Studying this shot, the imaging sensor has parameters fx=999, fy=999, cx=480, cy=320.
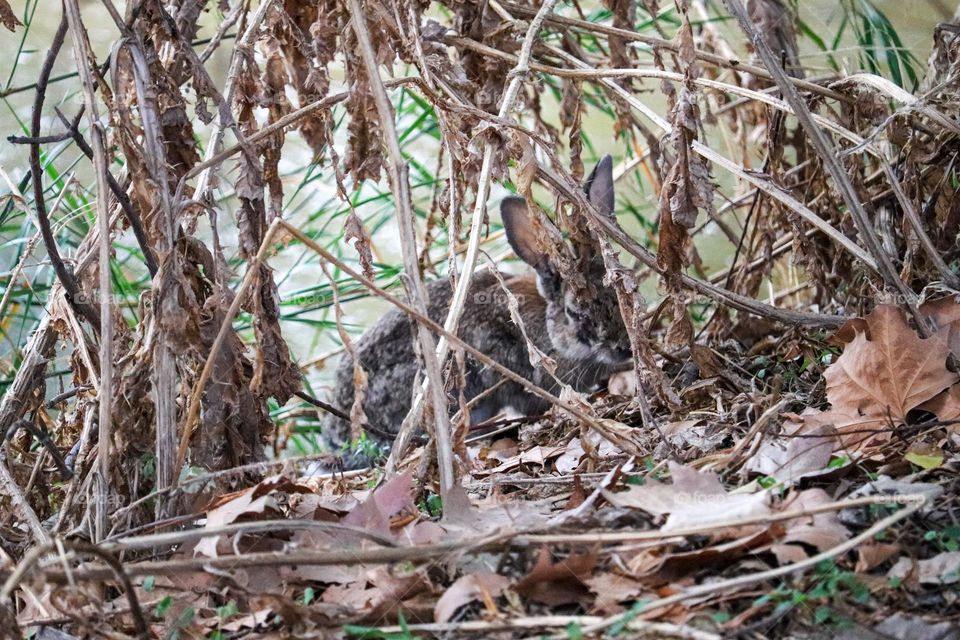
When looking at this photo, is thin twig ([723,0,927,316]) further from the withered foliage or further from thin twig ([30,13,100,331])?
thin twig ([30,13,100,331])

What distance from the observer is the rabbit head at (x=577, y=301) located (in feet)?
15.5

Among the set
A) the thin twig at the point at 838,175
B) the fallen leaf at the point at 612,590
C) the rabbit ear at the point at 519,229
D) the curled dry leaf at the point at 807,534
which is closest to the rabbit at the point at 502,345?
the rabbit ear at the point at 519,229

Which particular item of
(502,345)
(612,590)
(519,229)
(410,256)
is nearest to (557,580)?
(612,590)

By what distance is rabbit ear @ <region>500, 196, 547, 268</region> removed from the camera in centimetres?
477

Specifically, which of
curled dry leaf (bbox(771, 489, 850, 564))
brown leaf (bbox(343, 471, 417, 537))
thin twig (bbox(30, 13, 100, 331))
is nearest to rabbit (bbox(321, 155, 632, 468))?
thin twig (bbox(30, 13, 100, 331))

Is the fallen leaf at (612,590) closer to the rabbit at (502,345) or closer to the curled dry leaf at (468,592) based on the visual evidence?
the curled dry leaf at (468,592)

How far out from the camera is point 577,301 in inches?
183

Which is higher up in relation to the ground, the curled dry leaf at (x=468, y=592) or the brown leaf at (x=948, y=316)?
the brown leaf at (x=948, y=316)

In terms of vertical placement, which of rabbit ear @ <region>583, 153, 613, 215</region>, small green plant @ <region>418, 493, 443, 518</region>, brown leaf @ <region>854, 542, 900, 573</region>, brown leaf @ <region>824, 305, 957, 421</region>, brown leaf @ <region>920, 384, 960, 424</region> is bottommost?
brown leaf @ <region>854, 542, 900, 573</region>

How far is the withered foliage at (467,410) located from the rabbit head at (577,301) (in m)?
0.64

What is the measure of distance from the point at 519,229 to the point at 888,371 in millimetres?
→ 2530

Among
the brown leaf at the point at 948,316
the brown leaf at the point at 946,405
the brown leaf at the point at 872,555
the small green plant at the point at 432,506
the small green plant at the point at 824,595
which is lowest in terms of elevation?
the small green plant at the point at 824,595

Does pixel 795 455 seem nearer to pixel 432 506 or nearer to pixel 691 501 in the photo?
pixel 691 501

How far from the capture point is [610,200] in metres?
4.82
